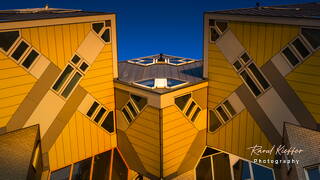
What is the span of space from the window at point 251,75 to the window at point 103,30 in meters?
4.76

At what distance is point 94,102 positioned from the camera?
12.4m

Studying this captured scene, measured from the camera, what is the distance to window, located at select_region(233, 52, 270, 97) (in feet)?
36.9

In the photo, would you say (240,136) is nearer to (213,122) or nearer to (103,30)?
(213,122)

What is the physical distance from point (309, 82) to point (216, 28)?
152 inches

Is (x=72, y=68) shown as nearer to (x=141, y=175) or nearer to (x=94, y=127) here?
(x=94, y=127)

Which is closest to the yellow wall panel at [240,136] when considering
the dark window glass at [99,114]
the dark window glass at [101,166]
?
the dark window glass at [101,166]

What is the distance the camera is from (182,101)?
11.9 meters

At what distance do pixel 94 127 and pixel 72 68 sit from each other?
2.44 m

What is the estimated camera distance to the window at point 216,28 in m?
12.0

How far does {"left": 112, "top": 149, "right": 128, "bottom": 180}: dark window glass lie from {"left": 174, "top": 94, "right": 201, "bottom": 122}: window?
3.42m

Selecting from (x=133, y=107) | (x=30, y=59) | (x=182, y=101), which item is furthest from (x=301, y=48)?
(x=30, y=59)

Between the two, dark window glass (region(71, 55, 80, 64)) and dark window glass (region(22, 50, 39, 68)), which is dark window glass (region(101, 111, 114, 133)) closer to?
dark window glass (region(71, 55, 80, 64))

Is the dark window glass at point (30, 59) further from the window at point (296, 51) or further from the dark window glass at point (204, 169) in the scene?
the window at point (296, 51)

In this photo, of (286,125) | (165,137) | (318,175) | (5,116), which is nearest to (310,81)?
(286,125)
